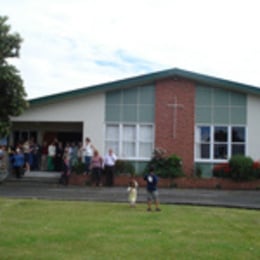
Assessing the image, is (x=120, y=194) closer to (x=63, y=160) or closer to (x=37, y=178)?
(x=63, y=160)

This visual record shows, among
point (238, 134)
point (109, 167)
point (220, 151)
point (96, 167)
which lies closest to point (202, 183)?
point (220, 151)

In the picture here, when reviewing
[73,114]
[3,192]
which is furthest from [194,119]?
[3,192]

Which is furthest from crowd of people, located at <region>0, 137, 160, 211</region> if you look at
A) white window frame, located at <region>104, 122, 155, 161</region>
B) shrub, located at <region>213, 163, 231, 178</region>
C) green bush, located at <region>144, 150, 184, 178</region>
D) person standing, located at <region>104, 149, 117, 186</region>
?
shrub, located at <region>213, 163, 231, 178</region>

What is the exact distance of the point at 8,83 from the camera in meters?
20.9

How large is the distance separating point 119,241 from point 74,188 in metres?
11.5

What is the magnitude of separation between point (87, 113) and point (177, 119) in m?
4.51

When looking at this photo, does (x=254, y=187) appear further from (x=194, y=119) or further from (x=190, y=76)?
(x=190, y=76)

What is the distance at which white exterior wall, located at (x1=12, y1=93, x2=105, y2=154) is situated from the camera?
23.6 m

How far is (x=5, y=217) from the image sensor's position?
38.7ft

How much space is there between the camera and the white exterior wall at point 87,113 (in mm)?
23578

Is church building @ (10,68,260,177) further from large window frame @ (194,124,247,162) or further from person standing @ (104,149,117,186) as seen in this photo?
person standing @ (104,149,117,186)

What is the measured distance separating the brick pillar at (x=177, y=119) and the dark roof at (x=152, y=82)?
495mm

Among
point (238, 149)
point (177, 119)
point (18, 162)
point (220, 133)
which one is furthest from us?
point (220, 133)

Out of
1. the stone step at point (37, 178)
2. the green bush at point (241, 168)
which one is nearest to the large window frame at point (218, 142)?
the green bush at point (241, 168)
